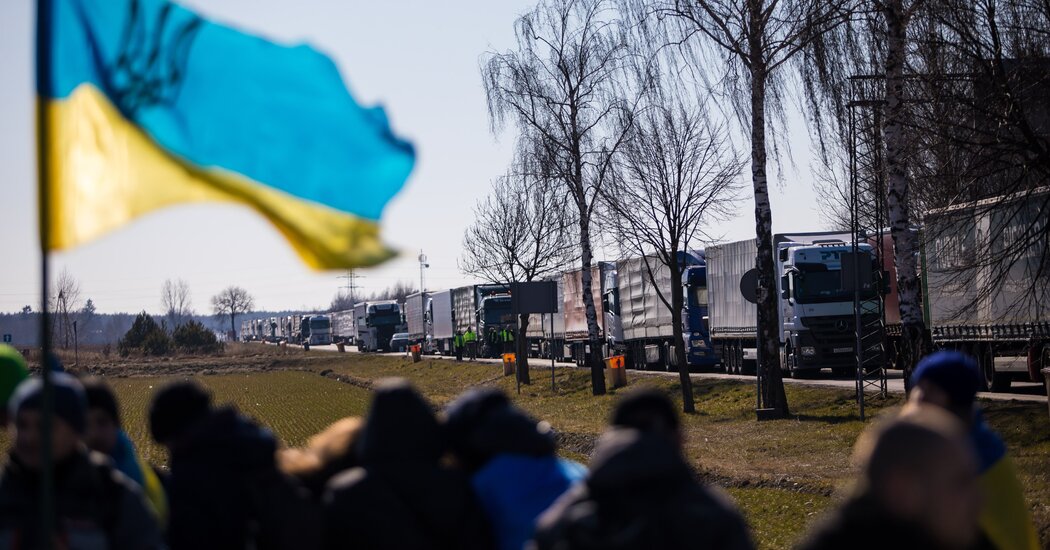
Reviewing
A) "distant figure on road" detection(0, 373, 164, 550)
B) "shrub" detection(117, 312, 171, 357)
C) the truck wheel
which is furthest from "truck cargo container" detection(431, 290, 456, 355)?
"distant figure on road" detection(0, 373, 164, 550)

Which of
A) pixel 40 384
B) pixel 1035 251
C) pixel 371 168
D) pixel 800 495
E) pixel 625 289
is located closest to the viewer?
pixel 40 384

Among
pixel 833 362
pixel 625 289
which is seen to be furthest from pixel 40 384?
pixel 625 289

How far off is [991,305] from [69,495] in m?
22.8

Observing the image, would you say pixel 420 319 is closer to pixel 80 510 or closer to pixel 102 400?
pixel 102 400

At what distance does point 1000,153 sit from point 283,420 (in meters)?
19.5

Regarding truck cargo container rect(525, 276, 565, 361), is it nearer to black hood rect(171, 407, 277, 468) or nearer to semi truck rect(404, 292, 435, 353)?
semi truck rect(404, 292, 435, 353)

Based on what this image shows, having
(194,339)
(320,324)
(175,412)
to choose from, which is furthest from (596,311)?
(320,324)

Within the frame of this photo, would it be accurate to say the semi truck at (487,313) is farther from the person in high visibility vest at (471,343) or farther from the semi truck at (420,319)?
the semi truck at (420,319)

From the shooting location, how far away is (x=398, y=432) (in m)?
4.25

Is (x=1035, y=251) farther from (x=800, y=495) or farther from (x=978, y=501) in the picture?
(x=978, y=501)

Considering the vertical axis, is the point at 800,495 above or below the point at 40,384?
below

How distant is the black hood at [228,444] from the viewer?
166 inches

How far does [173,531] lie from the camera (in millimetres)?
4121

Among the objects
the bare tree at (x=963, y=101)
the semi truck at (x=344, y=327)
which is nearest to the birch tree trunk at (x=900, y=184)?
the bare tree at (x=963, y=101)
